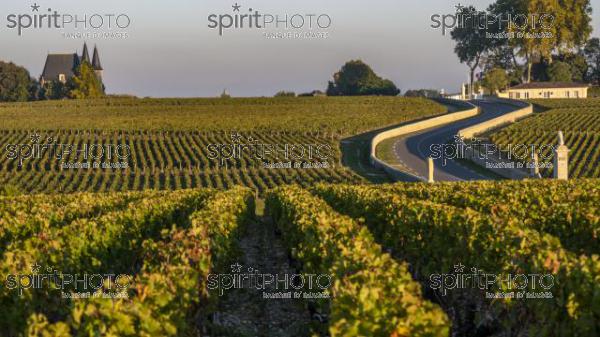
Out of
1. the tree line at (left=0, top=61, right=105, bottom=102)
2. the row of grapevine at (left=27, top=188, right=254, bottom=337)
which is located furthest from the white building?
the row of grapevine at (left=27, top=188, right=254, bottom=337)

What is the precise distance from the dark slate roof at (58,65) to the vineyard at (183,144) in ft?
191

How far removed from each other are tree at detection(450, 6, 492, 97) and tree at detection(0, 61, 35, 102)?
78423mm

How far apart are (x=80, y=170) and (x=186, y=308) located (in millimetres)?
46681

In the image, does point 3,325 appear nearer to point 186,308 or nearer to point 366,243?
point 186,308

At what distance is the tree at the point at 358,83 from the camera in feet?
416

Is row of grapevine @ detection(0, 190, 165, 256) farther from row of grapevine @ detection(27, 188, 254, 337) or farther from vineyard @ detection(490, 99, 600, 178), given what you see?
vineyard @ detection(490, 99, 600, 178)

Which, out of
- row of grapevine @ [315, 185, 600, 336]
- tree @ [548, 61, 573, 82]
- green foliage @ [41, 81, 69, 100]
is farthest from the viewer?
tree @ [548, 61, 573, 82]

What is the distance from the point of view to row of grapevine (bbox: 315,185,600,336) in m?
8.05

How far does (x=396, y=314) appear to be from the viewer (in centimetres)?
721

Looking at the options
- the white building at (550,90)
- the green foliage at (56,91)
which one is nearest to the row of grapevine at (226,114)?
the green foliage at (56,91)

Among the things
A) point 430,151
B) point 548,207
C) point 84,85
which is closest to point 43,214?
point 548,207

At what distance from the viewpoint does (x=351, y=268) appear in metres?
9.10

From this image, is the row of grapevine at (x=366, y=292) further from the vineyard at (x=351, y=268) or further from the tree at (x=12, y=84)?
the tree at (x=12, y=84)

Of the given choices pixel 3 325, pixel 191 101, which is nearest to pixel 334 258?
pixel 3 325
